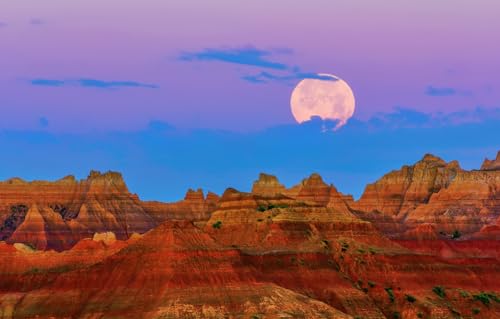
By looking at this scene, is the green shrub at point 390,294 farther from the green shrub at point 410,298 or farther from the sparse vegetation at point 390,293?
the green shrub at point 410,298

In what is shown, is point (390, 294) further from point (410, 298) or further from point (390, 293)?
point (410, 298)

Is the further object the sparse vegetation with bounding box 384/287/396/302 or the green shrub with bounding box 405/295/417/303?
the sparse vegetation with bounding box 384/287/396/302

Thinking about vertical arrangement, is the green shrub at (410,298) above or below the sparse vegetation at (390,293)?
below

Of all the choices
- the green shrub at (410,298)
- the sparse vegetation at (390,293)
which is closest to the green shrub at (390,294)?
the sparse vegetation at (390,293)

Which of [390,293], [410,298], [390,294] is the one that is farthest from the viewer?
[390,293]

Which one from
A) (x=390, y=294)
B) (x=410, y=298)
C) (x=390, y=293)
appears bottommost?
(x=410, y=298)

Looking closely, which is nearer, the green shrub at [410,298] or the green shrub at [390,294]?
the green shrub at [410,298]

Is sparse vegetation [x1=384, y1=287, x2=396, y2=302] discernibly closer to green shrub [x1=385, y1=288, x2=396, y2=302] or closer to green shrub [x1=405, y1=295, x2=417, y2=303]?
green shrub [x1=385, y1=288, x2=396, y2=302]

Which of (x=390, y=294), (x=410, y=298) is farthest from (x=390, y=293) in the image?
(x=410, y=298)

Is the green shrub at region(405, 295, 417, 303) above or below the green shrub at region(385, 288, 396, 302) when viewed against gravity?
below

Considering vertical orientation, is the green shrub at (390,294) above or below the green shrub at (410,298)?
above

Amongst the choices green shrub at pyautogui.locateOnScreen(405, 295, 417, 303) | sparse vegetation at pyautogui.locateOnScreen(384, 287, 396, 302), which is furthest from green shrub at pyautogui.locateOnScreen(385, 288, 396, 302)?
green shrub at pyautogui.locateOnScreen(405, 295, 417, 303)

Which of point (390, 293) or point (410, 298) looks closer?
point (410, 298)

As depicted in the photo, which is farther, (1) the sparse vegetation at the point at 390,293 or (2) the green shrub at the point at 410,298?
(1) the sparse vegetation at the point at 390,293
